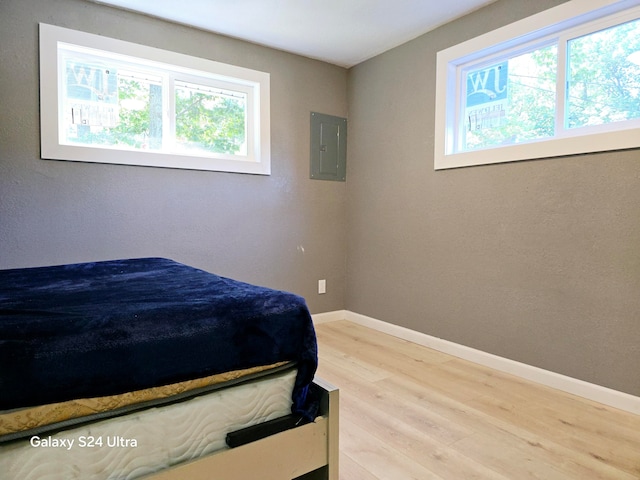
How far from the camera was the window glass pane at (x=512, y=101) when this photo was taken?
2.28 m

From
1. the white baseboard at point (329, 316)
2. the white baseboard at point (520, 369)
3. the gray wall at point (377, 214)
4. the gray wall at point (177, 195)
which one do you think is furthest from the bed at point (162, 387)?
the white baseboard at point (329, 316)

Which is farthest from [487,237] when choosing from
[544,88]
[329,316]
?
[329,316]

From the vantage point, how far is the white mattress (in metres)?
0.81

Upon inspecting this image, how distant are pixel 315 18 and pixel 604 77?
1.79 meters

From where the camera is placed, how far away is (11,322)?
91 centimetres

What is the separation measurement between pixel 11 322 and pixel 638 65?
2.78m

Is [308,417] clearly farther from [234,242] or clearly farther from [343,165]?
[343,165]

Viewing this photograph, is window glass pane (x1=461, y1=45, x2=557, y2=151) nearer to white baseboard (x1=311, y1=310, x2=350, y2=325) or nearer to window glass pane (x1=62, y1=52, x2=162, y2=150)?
white baseboard (x1=311, y1=310, x2=350, y2=325)

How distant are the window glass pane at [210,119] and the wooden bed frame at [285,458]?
2267 millimetres

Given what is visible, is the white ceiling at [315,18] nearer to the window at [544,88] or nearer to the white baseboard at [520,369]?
the window at [544,88]

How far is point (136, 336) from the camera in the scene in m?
0.95

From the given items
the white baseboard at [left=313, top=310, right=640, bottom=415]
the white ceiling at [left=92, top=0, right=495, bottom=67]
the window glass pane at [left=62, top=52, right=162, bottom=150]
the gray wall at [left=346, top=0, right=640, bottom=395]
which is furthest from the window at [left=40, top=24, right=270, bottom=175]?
the white baseboard at [left=313, top=310, right=640, bottom=415]

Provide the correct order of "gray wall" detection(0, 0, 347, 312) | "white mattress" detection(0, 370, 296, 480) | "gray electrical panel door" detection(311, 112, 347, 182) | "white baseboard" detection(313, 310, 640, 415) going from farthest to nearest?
1. "gray electrical panel door" detection(311, 112, 347, 182)
2. "gray wall" detection(0, 0, 347, 312)
3. "white baseboard" detection(313, 310, 640, 415)
4. "white mattress" detection(0, 370, 296, 480)

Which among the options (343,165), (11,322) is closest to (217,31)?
(343,165)
